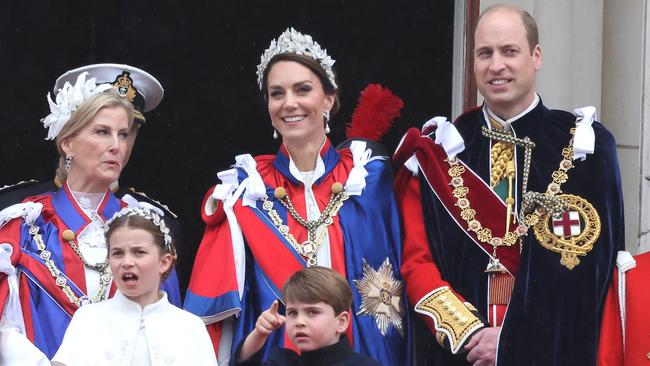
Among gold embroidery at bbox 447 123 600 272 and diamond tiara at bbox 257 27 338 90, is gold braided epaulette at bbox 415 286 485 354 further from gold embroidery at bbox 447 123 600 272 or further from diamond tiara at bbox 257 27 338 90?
diamond tiara at bbox 257 27 338 90

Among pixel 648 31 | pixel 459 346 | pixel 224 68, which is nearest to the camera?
pixel 459 346

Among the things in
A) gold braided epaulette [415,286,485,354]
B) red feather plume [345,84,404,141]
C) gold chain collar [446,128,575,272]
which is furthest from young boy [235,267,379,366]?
red feather plume [345,84,404,141]

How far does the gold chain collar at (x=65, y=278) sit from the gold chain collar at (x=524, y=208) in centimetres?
140

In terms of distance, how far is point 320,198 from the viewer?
641 centimetres

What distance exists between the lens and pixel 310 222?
20.7 feet

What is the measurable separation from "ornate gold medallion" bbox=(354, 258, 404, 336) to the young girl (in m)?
0.68

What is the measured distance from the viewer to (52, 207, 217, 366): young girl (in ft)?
18.9

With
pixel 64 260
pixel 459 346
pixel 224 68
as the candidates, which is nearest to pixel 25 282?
pixel 64 260

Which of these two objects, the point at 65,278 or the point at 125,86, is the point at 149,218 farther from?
the point at 125,86

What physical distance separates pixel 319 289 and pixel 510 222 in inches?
38.5

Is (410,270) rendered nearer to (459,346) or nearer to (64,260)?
(459,346)

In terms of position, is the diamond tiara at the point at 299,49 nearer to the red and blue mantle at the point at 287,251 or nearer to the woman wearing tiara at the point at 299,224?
the woman wearing tiara at the point at 299,224

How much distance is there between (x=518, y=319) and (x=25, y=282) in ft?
6.20

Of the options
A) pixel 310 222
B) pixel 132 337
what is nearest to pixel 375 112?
pixel 310 222
